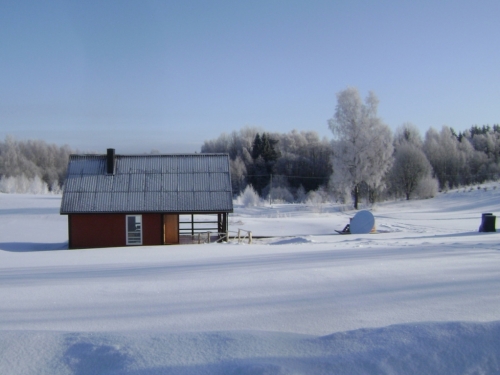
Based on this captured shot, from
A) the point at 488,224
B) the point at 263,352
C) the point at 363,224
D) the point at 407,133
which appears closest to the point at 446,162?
the point at 407,133

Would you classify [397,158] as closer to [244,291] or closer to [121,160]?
[121,160]

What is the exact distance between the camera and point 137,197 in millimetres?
22656

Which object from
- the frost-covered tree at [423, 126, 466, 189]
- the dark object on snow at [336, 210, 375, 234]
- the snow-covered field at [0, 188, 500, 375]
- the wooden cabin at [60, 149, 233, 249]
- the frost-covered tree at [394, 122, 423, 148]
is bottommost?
the dark object on snow at [336, 210, 375, 234]

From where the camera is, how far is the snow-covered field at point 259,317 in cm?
361

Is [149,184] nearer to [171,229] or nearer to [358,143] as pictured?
[171,229]

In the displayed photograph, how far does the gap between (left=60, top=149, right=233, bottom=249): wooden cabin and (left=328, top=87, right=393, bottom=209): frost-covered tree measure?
86.6 ft

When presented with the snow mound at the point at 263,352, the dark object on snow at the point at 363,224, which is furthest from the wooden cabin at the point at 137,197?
the snow mound at the point at 263,352

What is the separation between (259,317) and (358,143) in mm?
44949

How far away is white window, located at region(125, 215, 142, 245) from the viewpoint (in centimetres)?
2233

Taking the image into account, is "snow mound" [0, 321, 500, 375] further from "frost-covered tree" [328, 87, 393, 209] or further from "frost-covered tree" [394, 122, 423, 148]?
"frost-covered tree" [394, 122, 423, 148]

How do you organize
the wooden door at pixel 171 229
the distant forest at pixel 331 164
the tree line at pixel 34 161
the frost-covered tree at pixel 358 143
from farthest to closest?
the tree line at pixel 34 161
the distant forest at pixel 331 164
the frost-covered tree at pixel 358 143
the wooden door at pixel 171 229

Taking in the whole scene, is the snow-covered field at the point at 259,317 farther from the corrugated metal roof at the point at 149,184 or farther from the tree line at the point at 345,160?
the tree line at the point at 345,160

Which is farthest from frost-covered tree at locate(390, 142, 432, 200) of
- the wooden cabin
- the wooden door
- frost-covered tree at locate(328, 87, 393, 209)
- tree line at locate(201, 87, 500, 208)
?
the wooden door

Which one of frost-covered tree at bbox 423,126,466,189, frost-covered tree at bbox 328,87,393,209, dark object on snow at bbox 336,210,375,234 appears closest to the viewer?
dark object on snow at bbox 336,210,375,234
